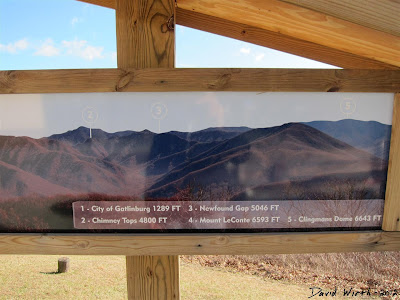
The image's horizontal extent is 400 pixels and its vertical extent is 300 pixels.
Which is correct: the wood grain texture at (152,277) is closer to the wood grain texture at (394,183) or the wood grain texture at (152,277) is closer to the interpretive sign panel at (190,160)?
the interpretive sign panel at (190,160)

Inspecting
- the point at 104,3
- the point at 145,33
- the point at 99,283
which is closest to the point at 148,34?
the point at 145,33

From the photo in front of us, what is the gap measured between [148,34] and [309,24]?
0.93 meters

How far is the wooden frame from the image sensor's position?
143 centimetres

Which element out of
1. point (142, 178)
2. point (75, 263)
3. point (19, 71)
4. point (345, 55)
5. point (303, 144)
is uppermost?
point (345, 55)

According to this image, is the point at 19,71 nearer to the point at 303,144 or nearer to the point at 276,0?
the point at 276,0

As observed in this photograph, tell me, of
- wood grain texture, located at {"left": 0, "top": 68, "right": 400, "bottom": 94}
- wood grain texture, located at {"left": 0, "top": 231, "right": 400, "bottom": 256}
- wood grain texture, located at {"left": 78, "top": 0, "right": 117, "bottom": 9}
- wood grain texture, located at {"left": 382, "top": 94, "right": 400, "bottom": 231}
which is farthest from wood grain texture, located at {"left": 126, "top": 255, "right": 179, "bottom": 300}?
wood grain texture, located at {"left": 78, "top": 0, "right": 117, "bottom": 9}

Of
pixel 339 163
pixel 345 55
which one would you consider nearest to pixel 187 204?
pixel 339 163

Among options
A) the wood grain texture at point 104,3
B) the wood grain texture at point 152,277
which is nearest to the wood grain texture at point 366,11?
the wood grain texture at point 104,3

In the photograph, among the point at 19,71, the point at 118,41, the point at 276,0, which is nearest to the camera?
the point at 276,0

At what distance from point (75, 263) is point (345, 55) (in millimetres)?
5322

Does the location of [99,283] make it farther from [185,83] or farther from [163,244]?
[185,83]

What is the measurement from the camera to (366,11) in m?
1.19

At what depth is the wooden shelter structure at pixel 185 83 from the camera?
143 cm

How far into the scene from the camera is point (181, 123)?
1.48 m
